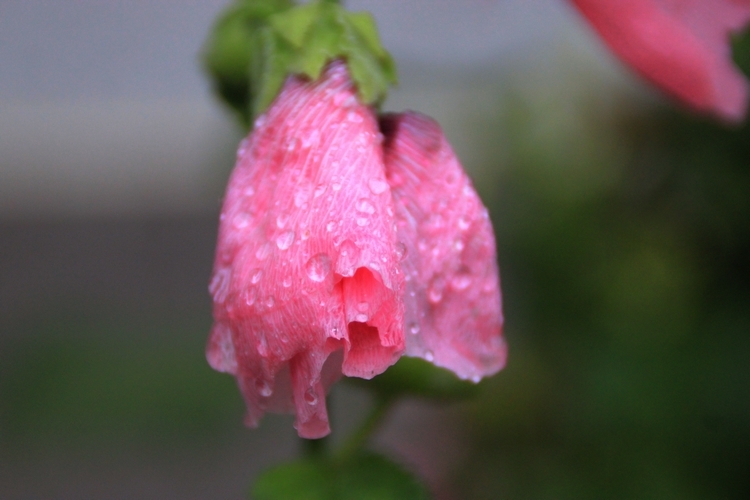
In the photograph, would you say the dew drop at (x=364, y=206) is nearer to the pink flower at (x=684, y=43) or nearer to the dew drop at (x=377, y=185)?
the dew drop at (x=377, y=185)

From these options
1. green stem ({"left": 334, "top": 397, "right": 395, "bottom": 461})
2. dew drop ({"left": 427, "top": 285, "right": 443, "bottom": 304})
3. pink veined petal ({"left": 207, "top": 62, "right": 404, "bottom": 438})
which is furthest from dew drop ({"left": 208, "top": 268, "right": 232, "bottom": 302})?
green stem ({"left": 334, "top": 397, "right": 395, "bottom": 461})

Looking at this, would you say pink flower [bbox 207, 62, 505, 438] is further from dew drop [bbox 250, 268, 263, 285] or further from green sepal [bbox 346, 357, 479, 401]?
green sepal [bbox 346, 357, 479, 401]

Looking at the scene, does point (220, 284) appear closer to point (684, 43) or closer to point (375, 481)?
point (375, 481)

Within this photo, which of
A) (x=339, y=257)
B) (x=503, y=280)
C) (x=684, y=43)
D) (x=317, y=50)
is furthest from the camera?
(x=503, y=280)

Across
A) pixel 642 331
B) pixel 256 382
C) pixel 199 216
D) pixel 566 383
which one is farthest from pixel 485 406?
pixel 199 216

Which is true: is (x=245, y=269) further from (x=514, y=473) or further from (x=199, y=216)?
(x=199, y=216)

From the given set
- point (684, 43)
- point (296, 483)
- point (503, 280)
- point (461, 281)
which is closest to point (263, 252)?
point (461, 281)

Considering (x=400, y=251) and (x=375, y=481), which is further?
(x=375, y=481)
